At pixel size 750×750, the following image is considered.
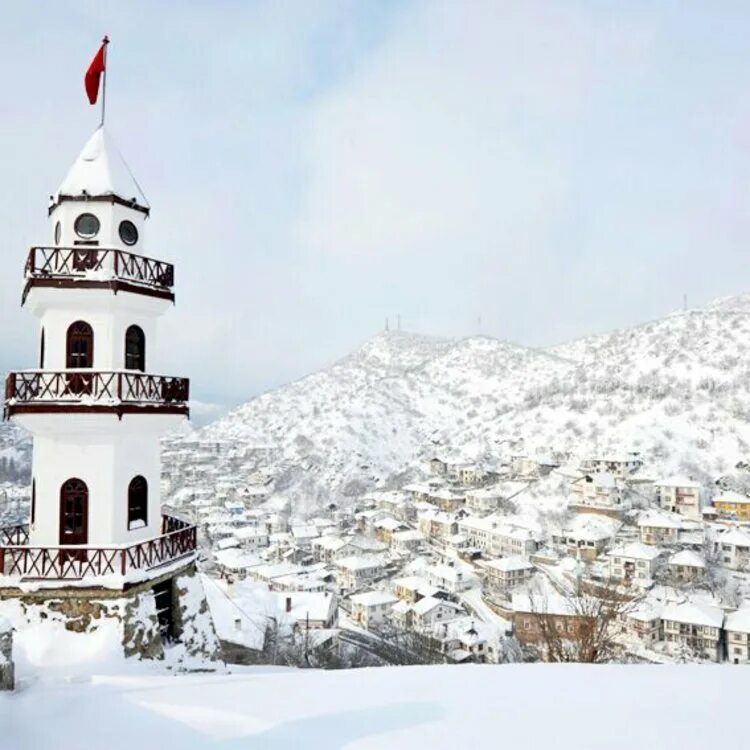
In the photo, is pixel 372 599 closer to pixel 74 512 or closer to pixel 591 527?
pixel 591 527

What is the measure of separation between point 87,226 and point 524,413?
112453mm

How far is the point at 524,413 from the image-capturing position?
117875mm

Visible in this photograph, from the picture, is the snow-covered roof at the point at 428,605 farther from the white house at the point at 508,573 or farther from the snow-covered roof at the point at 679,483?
the snow-covered roof at the point at 679,483

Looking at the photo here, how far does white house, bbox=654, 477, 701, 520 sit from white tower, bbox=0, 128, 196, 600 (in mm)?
69109

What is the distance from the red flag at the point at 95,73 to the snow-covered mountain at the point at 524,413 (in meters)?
83.2

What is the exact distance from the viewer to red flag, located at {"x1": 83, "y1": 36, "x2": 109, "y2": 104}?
43.9ft

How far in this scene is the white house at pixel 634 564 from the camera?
51691 millimetres

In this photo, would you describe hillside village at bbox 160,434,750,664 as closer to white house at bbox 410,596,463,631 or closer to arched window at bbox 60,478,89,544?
white house at bbox 410,596,463,631

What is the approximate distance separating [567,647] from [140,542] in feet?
35.8

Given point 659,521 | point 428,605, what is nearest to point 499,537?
point 659,521

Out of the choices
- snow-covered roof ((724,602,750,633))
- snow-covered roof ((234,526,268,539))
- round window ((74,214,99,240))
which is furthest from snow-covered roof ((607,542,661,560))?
round window ((74,214,99,240))

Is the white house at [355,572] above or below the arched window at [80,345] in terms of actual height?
below

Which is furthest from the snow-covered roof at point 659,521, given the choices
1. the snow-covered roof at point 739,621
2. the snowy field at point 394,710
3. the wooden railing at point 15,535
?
the wooden railing at point 15,535

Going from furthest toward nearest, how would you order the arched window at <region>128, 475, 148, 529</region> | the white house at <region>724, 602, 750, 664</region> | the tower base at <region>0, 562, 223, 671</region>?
the white house at <region>724, 602, 750, 664</region> → the arched window at <region>128, 475, 148, 529</region> → the tower base at <region>0, 562, 223, 671</region>
